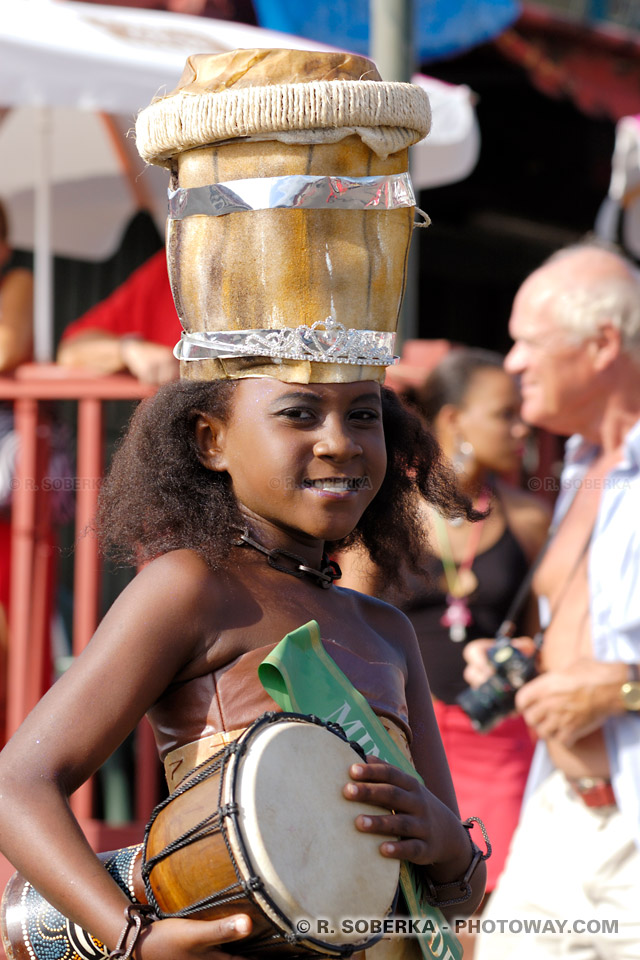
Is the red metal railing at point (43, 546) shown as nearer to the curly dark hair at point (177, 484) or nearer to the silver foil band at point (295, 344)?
the curly dark hair at point (177, 484)

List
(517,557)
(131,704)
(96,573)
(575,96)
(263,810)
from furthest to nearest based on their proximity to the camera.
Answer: (575,96)
(517,557)
(96,573)
(131,704)
(263,810)

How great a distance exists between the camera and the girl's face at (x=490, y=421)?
15.7ft

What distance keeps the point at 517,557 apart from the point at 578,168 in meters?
5.55

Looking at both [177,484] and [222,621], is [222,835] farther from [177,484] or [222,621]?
[177,484]

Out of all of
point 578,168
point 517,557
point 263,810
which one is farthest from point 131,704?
point 578,168

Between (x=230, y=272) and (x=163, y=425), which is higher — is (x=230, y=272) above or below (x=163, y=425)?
above

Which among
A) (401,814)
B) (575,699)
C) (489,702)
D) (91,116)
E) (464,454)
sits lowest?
(489,702)

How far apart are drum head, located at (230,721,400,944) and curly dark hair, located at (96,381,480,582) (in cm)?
37

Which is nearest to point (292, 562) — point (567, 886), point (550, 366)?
point (567, 886)

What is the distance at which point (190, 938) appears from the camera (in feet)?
5.41

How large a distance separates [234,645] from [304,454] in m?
0.32

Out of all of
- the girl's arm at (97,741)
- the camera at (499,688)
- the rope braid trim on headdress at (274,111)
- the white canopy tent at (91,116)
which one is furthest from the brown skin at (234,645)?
the camera at (499,688)

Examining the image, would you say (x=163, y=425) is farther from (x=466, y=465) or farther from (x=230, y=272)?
(x=466, y=465)

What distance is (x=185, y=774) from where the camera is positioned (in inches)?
72.9
